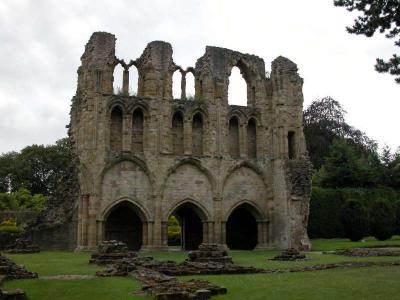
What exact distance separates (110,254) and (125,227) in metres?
9.87

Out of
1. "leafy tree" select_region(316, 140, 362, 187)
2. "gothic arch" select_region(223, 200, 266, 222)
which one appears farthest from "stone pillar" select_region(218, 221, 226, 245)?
→ "leafy tree" select_region(316, 140, 362, 187)

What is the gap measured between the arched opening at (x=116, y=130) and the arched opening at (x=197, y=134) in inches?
152

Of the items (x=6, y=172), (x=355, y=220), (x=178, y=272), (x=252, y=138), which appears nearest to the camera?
(x=178, y=272)

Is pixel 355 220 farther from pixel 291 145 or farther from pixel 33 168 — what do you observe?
pixel 33 168

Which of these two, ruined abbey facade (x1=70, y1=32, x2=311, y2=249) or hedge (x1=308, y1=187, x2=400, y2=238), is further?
hedge (x1=308, y1=187, x2=400, y2=238)

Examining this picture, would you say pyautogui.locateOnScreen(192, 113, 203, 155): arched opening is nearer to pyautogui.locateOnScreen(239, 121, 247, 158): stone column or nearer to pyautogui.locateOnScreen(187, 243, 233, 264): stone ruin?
pyautogui.locateOnScreen(239, 121, 247, 158): stone column

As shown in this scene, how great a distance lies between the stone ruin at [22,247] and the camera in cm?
2262

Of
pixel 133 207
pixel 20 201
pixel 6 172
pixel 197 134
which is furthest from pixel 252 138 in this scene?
pixel 6 172

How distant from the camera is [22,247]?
23.0 meters

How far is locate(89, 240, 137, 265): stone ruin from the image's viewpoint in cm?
1675

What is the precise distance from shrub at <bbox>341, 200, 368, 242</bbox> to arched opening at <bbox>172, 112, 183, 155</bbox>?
10874 mm

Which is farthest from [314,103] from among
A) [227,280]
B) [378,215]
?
[227,280]

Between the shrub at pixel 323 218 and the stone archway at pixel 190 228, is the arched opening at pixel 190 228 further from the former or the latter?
the shrub at pixel 323 218

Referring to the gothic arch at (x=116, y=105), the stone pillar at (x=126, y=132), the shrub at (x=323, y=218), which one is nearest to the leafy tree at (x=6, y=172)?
the gothic arch at (x=116, y=105)
